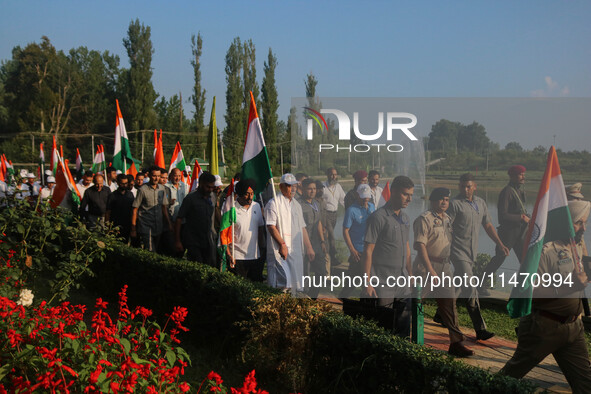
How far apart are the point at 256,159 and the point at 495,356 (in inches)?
138

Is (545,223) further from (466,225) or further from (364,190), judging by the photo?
(364,190)

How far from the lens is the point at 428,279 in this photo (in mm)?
5105

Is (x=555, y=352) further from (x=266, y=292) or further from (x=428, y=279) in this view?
(x=266, y=292)

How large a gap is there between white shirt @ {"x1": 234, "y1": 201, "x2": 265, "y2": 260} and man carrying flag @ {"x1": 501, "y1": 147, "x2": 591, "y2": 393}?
3298 millimetres

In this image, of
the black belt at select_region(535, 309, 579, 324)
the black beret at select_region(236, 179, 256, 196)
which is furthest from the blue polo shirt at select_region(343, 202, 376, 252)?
the black belt at select_region(535, 309, 579, 324)

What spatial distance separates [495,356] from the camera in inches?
236

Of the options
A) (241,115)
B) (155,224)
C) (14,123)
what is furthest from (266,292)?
(14,123)

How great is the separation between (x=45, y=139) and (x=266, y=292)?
49.0 m

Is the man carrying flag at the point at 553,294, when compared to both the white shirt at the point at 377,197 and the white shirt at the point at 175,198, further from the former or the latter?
the white shirt at the point at 175,198

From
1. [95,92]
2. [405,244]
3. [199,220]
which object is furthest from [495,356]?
[95,92]

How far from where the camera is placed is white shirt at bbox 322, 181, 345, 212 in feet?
16.9

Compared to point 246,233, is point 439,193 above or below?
above

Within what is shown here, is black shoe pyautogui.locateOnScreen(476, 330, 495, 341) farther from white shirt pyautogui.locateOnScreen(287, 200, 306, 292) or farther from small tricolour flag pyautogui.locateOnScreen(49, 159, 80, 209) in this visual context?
small tricolour flag pyautogui.locateOnScreen(49, 159, 80, 209)

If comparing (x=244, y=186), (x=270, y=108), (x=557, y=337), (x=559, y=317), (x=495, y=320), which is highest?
(x=270, y=108)
